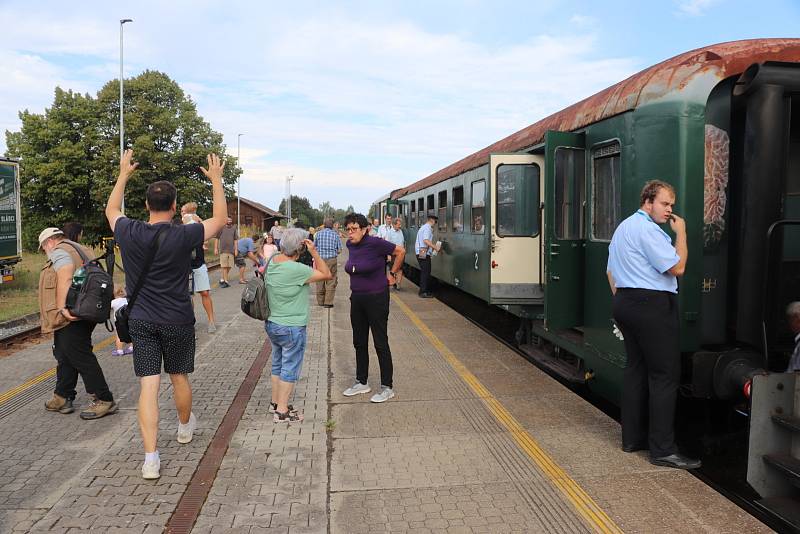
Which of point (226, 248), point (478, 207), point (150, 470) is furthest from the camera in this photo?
point (226, 248)

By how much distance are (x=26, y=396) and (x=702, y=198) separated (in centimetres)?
611

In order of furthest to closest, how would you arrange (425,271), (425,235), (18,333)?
(425,271) < (425,235) < (18,333)

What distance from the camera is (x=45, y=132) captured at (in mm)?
42969

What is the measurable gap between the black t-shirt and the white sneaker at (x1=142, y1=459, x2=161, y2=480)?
895 millimetres

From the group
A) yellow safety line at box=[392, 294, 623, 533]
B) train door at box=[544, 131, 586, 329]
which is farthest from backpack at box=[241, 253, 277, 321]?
train door at box=[544, 131, 586, 329]

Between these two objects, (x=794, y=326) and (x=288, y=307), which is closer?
(x=794, y=326)

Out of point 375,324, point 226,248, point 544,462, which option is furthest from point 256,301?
point 226,248

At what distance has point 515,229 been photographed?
26.4ft

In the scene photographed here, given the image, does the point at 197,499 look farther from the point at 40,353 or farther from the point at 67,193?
the point at 67,193

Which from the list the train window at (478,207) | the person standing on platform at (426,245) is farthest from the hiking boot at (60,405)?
the person standing on platform at (426,245)

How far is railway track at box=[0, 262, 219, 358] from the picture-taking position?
28.8 ft

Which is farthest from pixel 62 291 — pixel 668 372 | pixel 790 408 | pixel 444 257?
pixel 444 257

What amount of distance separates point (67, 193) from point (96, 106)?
256 inches

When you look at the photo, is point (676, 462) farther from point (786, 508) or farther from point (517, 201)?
point (517, 201)
